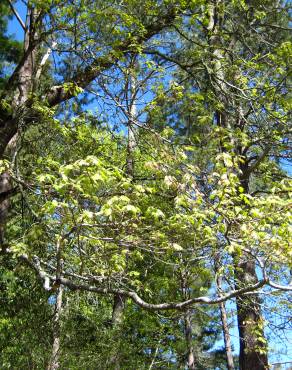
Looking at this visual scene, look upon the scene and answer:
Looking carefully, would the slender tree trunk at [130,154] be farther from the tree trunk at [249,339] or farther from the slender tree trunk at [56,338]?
the tree trunk at [249,339]

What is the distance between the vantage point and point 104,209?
3.46 metres

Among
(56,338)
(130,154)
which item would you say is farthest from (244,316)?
(130,154)

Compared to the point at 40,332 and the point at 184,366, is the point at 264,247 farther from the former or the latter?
the point at 184,366

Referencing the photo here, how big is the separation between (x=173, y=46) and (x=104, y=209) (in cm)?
512

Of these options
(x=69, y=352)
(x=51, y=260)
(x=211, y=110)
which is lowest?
(x=69, y=352)

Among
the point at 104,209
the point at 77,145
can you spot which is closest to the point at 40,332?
the point at 77,145

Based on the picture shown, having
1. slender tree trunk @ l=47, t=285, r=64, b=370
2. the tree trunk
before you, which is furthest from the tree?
slender tree trunk @ l=47, t=285, r=64, b=370

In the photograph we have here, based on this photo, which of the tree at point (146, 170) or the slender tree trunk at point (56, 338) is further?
the slender tree trunk at point (56, 338)

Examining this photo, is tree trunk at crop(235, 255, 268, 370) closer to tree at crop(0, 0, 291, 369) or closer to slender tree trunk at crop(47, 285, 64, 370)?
tree at crop(0, 0, 291, 369)

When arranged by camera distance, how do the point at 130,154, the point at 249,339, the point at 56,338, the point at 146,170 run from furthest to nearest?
the point at 249,339
the point at 130,154
the point at 56,338
the point at 146,170

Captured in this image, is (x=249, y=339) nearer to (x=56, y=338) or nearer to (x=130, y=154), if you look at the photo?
(x=56, y=338)

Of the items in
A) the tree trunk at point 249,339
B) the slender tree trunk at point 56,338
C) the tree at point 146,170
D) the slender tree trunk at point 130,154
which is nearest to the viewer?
the tree at point 146,170

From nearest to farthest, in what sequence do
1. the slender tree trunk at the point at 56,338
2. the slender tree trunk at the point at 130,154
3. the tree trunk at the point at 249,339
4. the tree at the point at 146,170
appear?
the tree at the point at 146,170 → the slender tree trunk at the point at 130,154 → the slender tree trunk at the point at 56,338 → the tree trunk at the point at 249,339

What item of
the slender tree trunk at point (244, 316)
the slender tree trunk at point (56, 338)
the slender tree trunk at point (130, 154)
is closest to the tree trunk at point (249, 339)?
the slender tree trunk at point (244, 316)
